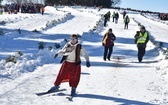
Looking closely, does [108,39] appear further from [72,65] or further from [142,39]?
[72,65]

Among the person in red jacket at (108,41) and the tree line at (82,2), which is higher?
the person in red jacket at (108,41)

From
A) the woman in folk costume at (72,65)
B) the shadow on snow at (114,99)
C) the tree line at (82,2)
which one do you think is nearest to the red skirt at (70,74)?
the woman in folk costume at (72,65)

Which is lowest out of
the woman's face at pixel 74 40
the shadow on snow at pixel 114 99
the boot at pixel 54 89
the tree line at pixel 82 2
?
the tree line at pixel 82 2

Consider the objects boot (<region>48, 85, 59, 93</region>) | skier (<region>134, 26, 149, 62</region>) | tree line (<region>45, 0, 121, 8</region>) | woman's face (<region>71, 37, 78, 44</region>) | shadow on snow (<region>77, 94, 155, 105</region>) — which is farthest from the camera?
tree line (<region>45, 0, 121, 8</region>)

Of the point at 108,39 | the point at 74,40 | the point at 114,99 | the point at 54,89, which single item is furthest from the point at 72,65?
the point at 108,39

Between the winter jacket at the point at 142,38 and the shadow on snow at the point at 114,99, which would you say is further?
the winter jacket at the point at 142,38

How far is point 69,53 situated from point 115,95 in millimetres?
1771

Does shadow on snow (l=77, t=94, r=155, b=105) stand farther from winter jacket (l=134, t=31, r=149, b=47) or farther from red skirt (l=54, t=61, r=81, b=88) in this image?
winter jacket (l=134, t=31, r=149, b=47)

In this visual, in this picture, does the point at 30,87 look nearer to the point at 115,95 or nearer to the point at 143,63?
the point at 115,95

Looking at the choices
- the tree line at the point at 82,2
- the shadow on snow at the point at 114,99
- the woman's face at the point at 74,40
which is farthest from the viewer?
the tree line at the point at 82,2

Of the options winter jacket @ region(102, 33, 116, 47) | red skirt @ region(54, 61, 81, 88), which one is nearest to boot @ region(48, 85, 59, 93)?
red skirt @ region(54, 61, 81, 88)

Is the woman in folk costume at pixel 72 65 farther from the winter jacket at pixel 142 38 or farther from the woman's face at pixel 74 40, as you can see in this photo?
the winter jacket at pixel 142 38

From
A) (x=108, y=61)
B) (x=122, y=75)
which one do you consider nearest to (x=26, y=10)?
(x=108, y=61)

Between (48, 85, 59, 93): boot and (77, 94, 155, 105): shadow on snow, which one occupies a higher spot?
(48, 85, 59, 93): boot
